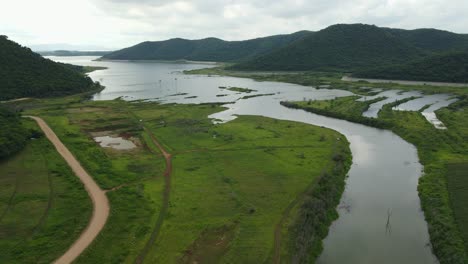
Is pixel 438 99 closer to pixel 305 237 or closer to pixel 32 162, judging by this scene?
pixel 305 237

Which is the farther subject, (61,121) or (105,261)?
(61,121)

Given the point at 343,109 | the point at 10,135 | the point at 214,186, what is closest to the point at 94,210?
the point at 214,186

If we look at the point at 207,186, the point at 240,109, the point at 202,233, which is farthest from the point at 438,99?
Result: the point at 202,233

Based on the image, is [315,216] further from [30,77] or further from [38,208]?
[30,77]

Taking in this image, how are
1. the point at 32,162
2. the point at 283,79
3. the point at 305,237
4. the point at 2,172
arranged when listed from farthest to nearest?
1. the point at 283,79
2. the point at 32,162
3. the point at 2,172
4. the point at 305,237

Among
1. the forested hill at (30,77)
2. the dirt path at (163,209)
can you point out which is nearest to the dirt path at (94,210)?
the dirt path at (163,209)

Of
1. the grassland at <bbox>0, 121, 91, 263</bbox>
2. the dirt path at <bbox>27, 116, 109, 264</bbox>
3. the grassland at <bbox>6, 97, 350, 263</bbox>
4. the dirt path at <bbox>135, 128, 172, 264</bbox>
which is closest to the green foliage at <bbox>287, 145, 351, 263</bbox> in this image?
the grassland at <bbox>6, 97, 350, 263</bbox>

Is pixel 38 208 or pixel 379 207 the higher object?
pixel 379 207
